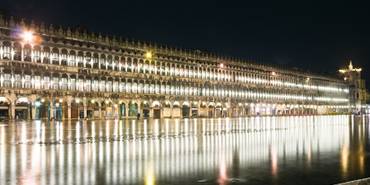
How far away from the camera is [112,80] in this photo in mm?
100750

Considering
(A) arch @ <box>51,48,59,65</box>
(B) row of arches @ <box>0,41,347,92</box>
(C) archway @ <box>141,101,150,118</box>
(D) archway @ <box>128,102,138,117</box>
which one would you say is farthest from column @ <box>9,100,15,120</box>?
(C) archway @ <box>141,101,150,118</box>

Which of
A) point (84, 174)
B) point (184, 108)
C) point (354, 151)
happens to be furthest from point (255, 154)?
point (184, 108)

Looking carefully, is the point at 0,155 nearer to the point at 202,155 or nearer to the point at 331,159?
the point at 202,155

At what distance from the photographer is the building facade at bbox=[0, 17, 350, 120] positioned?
269 ft

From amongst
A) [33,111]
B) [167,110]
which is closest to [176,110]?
[167,110]

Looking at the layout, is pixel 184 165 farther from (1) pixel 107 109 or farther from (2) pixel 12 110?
(1) pixel 107 109

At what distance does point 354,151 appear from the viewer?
1753 centimetres

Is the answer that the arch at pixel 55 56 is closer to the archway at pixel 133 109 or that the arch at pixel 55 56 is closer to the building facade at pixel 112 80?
the building facade at pixel 112 80

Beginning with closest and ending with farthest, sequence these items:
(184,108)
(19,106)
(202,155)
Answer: (202,155) → (19,106) → (184,108)

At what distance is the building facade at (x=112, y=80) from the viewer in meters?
82.1

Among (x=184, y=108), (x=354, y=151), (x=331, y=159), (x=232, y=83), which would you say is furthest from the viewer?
(x=232, y=83)

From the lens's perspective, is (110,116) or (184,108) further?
(184,108)

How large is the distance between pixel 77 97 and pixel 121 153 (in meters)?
77.3

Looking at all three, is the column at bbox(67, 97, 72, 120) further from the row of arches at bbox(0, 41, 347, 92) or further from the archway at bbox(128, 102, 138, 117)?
the archway at bbox(128, 102, 138, 117)
